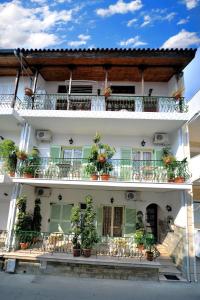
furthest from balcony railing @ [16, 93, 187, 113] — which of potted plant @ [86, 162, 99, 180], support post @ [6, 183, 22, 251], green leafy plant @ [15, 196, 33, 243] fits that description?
green leafy plant @ [15, 196, 33, 243]

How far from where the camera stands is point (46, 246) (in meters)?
9.54

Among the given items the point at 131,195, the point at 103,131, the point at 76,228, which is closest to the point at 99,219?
the point at 131,195

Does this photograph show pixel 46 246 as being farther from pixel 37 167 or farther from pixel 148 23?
pixel 148 23

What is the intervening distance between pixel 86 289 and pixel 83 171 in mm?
4979

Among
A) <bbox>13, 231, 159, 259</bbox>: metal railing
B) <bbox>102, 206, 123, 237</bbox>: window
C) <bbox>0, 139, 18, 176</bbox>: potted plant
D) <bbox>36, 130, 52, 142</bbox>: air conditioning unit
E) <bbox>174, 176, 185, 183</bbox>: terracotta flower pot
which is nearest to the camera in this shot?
<bbox>13, 231, 159, 259</bbox>: metal railing

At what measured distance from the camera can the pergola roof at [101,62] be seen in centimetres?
1013

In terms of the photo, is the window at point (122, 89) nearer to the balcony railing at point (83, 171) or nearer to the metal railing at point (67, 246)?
the balcony railing at point (83, 171)

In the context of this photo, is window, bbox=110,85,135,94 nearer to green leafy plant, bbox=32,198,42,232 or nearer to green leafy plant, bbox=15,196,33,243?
green leafy plant, bbox=15,196,33,243

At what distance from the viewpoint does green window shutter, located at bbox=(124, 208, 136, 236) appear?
1080cm

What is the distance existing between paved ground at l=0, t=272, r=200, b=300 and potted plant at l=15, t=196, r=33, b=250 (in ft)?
4.57

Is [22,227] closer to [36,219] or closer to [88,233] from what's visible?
[36,219]

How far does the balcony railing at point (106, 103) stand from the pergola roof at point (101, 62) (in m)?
1.43

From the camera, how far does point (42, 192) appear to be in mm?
11430

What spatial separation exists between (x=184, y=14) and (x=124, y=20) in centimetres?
318
